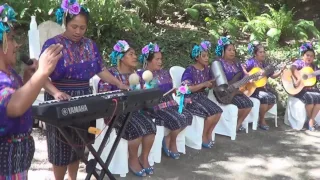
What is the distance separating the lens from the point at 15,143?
2201 millimetres

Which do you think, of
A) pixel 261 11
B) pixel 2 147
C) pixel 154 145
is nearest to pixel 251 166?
pixel 154 145

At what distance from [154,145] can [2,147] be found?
2488 mm

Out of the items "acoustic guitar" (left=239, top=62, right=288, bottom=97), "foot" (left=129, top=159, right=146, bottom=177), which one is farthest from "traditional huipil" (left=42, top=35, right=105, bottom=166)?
"acoustic guitar" (left=239, top=62, right=288, bottom=97)

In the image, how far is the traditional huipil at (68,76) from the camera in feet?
10.1

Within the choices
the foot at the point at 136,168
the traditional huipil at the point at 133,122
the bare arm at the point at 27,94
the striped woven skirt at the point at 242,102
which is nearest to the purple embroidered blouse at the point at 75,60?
the traditional huipil at the point at 133,122

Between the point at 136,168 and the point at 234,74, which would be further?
the point at 234,74

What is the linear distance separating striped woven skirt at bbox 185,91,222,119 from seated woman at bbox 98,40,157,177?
1016 mm

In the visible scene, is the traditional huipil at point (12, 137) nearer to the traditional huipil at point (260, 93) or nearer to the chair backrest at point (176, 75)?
the chair backrest at point (176, 75)

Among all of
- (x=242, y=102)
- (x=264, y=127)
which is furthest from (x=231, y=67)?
(x=264, y=127)

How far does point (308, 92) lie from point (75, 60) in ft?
13.9

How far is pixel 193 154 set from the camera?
499 cm

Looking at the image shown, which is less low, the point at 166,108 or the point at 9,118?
the point at 9,118

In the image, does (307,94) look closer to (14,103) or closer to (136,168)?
(136,168)

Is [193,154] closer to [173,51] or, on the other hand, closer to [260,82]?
[260,82]
